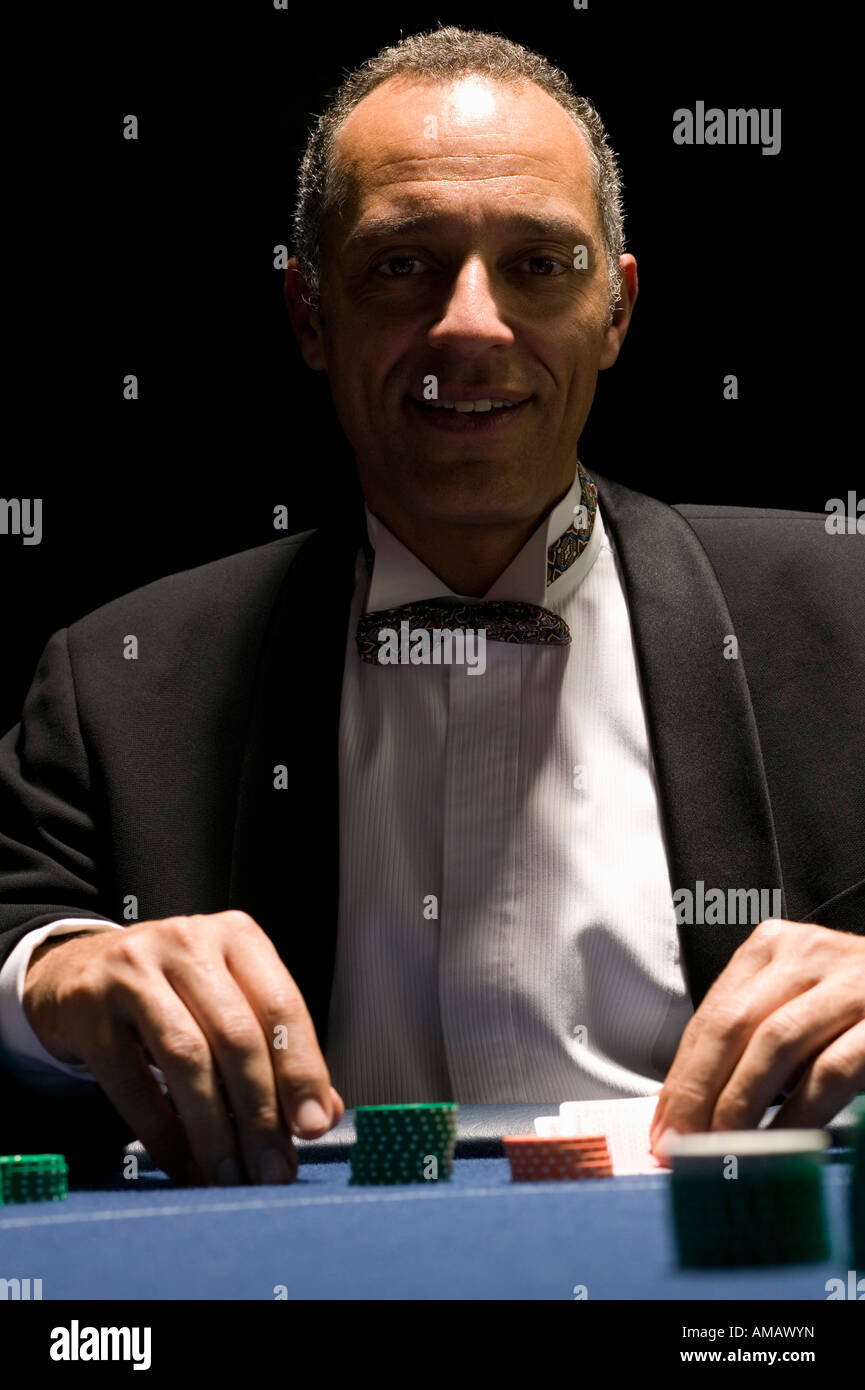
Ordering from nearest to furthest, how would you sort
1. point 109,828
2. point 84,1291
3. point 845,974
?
point 84,1291 < point 845,974 < point 109,828

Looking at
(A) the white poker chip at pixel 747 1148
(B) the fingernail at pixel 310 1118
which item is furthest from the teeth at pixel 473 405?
(A) the white poker chip at pixel 747 1148

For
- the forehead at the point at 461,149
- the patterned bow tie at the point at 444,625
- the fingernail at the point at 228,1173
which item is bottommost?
the fingernail at the point at 228,1173

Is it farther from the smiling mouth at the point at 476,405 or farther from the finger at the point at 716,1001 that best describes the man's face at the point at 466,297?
the finger at the point at 716,1001

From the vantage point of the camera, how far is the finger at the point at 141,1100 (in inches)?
72.9

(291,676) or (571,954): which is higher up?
(291,676)

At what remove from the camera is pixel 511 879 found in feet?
9.11

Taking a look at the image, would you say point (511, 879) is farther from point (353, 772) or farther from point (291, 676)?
point (291, 676)

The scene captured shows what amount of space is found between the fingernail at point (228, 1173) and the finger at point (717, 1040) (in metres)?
0.44

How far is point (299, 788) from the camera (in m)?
2.88

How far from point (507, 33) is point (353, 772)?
6.19 feet

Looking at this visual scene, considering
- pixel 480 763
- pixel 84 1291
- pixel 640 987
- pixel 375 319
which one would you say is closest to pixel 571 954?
pixel 640 987

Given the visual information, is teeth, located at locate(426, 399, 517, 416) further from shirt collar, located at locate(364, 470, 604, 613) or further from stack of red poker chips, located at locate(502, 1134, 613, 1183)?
stack of red poker chips, located at locate(502, 1134, 613, 1183)

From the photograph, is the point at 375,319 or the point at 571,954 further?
the point at 375,319

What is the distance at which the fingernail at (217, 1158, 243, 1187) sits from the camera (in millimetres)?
1728
